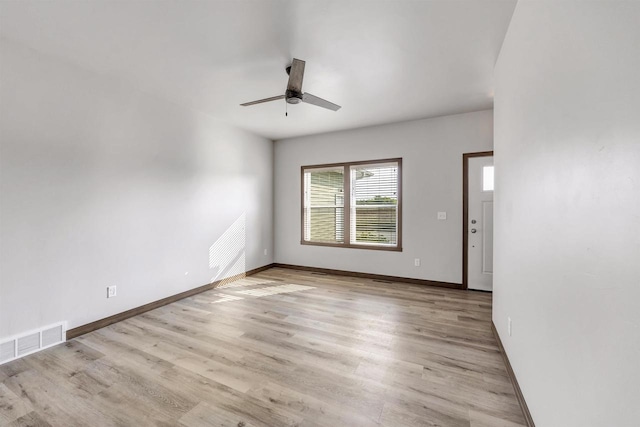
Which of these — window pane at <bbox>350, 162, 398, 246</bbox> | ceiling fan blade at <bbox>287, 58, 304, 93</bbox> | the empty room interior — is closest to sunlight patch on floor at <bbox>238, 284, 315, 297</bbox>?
the empty room interior

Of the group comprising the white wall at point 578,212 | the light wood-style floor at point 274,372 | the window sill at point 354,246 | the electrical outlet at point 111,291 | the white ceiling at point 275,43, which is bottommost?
the light wood-style floor at point 274,372

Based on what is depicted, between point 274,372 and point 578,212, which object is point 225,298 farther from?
point 578,212

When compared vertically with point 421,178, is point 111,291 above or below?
below

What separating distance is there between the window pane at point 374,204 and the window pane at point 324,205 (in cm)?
29

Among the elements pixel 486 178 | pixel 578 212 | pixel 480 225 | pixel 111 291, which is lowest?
pixel 111 291

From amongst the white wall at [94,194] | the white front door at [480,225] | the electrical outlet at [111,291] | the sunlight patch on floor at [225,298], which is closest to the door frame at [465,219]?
the white front door at [480,225]

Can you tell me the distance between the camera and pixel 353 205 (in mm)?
5137

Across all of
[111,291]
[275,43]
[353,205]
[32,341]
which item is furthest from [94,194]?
[353,205]

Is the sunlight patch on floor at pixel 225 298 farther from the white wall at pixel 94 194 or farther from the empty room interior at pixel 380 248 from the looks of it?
the white wall at pixel 94 194

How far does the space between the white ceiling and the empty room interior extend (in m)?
0.02

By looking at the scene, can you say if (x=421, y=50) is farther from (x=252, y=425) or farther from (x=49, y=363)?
(x=49, y=363)

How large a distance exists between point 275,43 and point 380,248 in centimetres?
354

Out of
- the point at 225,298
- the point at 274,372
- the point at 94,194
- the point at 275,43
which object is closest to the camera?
the point at 274,372

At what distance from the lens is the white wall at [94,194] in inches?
92.9
